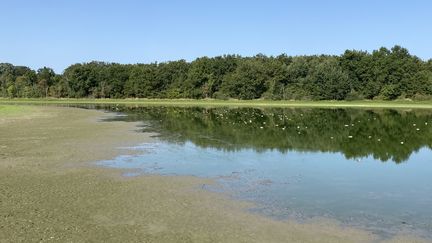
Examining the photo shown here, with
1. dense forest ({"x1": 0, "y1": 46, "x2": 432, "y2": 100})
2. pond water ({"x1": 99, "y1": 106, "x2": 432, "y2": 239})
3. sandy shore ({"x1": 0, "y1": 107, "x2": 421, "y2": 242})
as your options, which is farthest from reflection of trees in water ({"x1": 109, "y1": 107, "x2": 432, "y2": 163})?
dense forest ({"x1": 0, "y1": 46, "x2": 432, "y2": 100})

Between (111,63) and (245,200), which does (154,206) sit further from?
(111,63)

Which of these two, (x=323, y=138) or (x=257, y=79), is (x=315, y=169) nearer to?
(x=323, y=138)

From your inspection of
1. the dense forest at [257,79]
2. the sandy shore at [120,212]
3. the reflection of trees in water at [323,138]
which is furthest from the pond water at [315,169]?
the dense forest at [257,79]

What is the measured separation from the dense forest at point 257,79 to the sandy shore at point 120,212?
83847 mm

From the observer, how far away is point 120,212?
1214cm

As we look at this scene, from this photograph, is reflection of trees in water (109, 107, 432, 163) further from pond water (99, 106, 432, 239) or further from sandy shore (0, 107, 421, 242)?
sandy shore (0, 107, 421, 242)

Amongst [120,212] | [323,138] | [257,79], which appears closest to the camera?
[120,212]

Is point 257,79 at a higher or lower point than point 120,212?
higher

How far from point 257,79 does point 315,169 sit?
85.9 m

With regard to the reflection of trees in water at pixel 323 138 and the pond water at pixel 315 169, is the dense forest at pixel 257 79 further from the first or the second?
the pond water at pixel 315 169

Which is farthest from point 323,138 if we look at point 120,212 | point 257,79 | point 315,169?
point 257,79

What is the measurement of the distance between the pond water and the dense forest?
64.6 m

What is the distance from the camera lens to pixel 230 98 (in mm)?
108812

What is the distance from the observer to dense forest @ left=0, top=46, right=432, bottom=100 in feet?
317
